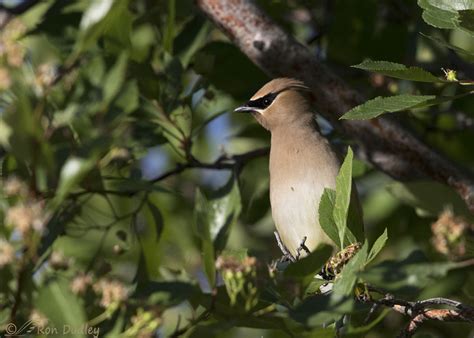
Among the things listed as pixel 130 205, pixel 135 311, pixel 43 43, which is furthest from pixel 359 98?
pixel 135 311

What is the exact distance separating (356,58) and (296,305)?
10.1 ft

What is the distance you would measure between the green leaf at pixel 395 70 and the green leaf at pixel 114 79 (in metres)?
0.82

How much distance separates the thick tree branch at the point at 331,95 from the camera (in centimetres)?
466

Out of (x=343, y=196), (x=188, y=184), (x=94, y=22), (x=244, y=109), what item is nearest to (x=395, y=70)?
(x=343, y=196)

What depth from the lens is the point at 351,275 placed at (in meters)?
2.64

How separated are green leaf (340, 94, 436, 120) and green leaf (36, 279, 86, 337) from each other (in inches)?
43.9

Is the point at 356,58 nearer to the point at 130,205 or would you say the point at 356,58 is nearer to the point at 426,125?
the point at 426,125

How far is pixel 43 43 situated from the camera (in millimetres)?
5840

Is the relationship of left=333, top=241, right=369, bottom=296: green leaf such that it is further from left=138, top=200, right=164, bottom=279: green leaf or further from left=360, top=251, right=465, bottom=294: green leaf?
left=138, top=200, right=164, bottom=279: green leaf

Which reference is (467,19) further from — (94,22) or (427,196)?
(427,196)

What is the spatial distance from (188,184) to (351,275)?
3.41 m

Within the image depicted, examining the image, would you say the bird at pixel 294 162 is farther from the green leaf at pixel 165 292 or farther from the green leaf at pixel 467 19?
the green leaf at pixel 165 292

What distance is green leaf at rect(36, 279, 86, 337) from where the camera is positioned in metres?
2.33

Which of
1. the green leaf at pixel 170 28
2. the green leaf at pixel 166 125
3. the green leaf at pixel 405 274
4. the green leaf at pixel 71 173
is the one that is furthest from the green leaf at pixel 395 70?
the green leaf at pixel 166 125
